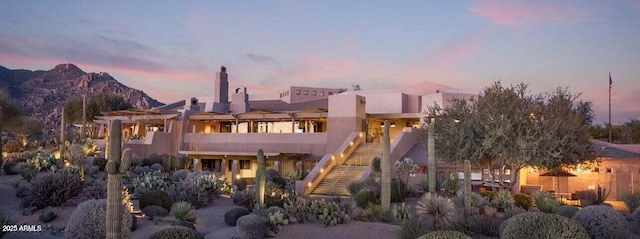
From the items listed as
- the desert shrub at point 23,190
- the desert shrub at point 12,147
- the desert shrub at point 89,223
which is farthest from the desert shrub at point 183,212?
the desert shrub at point 12,147

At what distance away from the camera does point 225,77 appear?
5397cm

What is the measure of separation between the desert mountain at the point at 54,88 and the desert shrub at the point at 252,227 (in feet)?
287

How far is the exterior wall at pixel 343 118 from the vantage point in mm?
39438

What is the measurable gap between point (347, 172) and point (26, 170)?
18.0 meters

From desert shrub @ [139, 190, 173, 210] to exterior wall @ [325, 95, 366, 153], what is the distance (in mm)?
18673

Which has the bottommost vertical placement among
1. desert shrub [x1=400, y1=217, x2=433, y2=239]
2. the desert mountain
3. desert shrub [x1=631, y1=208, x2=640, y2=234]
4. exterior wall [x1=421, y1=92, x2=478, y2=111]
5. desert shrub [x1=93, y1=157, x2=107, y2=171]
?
desert shrub [x1=631, y1=208, x2=640, y2=234]

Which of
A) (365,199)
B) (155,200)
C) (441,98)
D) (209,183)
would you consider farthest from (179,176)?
(441,98)

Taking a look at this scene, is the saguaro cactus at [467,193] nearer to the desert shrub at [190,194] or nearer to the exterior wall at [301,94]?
the desert shrub at [190,194]

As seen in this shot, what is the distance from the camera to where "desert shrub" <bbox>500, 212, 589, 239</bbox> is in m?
13.1

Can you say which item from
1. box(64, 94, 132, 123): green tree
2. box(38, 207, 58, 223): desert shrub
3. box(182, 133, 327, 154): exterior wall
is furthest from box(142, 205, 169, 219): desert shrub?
box(64, 94, 132, 123): green tree

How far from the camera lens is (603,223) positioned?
1734cm

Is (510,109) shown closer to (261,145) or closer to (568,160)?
(568,160)

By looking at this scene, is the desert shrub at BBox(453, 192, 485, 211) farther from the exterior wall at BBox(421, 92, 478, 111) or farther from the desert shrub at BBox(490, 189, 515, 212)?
the exterior wall at BBox(421, 92, 478, 111)

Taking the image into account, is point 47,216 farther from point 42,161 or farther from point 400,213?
point 42,161
